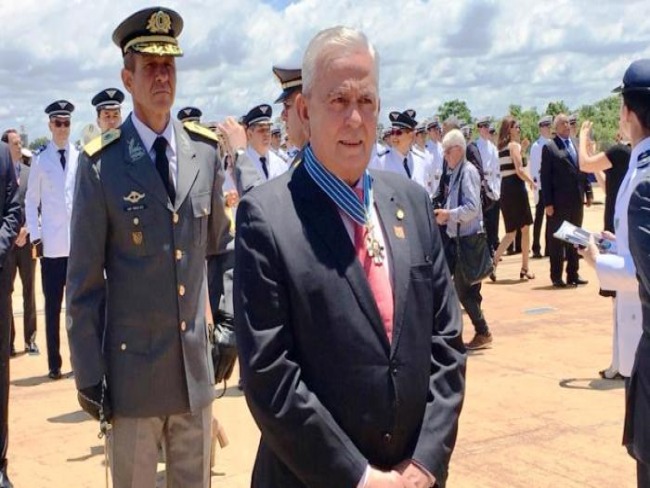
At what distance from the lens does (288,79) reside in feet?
15.7

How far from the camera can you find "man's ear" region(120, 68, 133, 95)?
12.5ft

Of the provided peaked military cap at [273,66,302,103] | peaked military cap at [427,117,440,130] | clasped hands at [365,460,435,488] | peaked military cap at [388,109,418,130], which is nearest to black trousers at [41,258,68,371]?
peaked military cap at [388,109,418,130]

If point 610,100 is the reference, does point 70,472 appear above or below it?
below

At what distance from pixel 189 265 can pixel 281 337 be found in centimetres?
141

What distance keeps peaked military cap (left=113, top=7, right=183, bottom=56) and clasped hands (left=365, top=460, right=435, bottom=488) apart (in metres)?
1.99

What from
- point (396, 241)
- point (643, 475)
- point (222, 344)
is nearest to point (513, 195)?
point (643, 475)

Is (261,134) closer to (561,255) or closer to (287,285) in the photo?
(561,255)

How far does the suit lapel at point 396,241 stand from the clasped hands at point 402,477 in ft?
1.06

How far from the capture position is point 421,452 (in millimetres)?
2529

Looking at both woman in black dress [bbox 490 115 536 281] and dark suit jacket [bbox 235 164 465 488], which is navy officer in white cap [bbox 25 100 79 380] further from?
woman in black dress [bbox 490 115 536 281]

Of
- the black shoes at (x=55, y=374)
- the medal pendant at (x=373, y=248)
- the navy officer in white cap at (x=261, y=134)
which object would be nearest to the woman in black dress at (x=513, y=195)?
the navy officer in white cap at (x=261, y=134)

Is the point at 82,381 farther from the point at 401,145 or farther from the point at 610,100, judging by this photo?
the point at 610,100

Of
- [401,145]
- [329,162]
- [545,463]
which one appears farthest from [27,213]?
[329,162]

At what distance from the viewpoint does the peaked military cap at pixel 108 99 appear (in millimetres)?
8359
